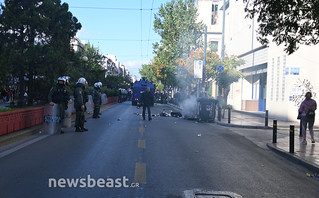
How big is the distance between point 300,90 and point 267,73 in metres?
3.84

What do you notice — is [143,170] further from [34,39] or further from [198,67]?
[198,67]

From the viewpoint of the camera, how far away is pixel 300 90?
19.9 m

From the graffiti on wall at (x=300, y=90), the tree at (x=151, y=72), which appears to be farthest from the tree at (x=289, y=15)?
the tree at (x=151, y=72)

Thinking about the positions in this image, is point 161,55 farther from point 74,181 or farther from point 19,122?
point 74,181

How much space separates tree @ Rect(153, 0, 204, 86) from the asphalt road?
33.1 meters

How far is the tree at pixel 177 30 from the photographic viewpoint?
41.9 m

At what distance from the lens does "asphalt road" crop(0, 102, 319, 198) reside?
4.83 metres

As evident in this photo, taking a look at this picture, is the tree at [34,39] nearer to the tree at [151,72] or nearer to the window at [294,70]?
the window at [294,70]

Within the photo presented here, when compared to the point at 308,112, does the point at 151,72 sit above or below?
above

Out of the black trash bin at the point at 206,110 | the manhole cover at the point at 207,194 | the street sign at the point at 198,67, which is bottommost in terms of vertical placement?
the manhole cover at the point at 207,194

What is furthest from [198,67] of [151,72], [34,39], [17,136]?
[151,72]

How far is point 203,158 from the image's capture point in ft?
24.4

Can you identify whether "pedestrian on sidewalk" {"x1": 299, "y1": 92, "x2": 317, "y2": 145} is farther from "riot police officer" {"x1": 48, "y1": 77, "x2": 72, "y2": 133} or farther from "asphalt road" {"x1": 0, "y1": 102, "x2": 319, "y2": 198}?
"riot police officer" {"x1": 48, "y1": 77, "x2": 72, "y2": 133}

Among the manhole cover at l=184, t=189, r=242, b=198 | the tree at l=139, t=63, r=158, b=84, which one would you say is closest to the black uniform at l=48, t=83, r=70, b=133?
the manhole cover at l=184, t=189, r=242, b=198
